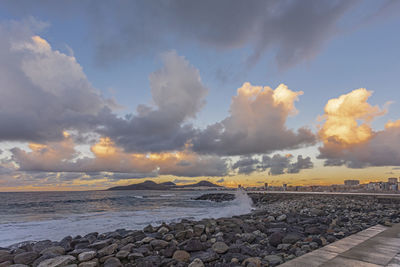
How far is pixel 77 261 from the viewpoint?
22.2 ft

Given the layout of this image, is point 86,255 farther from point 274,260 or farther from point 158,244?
point 274,260

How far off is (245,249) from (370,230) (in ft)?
15.0

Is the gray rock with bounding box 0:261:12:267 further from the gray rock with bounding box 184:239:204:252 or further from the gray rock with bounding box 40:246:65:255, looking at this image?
the gray rock with bounding box 184:239:204:252

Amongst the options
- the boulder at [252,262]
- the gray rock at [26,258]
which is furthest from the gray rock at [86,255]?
the boulder at [252,262]

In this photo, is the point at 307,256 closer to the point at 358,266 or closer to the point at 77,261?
the point at 358,266

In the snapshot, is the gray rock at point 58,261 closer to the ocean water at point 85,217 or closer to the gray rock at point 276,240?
the ocean water at point 85,217

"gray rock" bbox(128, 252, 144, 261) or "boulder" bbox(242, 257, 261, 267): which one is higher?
"boulder" bbox(242, 257, 261, 267)

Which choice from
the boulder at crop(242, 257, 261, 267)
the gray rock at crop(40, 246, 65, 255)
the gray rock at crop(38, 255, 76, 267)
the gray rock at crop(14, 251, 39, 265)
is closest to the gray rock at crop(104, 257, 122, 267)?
the gray rock at crop(38, 255, 76, 267)

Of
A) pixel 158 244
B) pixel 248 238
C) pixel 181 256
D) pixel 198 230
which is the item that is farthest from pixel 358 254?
pixel 198 230

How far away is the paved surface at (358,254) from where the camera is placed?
4.58 meters

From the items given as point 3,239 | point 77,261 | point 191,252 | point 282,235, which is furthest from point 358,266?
point 3,239

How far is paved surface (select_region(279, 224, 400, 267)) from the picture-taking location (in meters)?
4.58

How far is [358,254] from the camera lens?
17.1ft

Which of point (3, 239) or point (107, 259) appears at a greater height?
point (107, 259)
